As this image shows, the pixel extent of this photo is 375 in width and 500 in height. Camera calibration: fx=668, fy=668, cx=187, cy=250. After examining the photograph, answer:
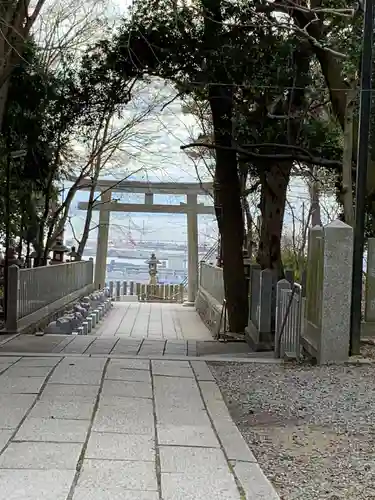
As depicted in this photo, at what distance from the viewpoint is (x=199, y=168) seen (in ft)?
66.1

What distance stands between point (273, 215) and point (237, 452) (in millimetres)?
7291

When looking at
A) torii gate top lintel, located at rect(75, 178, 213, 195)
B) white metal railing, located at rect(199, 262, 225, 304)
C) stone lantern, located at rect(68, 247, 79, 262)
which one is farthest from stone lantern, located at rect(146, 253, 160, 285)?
stone lantern, located at rect(68, 247, 79, 262)

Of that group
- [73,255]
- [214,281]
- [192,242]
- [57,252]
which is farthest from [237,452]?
[192,242]

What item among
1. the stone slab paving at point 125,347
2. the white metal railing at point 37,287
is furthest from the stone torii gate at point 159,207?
the stone slab paving at point 125,347

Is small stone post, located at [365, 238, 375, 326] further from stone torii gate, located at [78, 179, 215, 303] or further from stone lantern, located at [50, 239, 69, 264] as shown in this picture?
stone torii gate, located at [78, 179, 215, 303]

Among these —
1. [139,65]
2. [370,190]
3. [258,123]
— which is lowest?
[370,190]

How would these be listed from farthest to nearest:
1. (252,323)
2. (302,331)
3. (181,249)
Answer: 1. (181,249)
2. (252,323)
3. (302,331)

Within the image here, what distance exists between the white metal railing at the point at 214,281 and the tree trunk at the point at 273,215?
290 cm

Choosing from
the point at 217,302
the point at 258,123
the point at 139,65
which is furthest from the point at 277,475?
the point at 217,302

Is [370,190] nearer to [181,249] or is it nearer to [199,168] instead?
[199,168]

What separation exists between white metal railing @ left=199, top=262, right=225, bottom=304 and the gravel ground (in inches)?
296

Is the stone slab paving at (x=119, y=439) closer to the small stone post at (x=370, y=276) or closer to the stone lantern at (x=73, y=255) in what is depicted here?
the small stone post at (x=370, y=276)

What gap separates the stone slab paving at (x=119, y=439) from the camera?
3.22 metres

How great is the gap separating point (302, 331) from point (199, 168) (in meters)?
13.2
